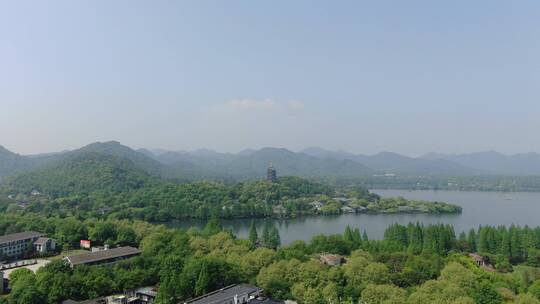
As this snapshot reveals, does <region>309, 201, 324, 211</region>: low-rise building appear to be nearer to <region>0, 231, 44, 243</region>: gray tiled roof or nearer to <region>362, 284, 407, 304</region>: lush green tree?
<region>0, 231, 44, 243</region>: gray tiled roof

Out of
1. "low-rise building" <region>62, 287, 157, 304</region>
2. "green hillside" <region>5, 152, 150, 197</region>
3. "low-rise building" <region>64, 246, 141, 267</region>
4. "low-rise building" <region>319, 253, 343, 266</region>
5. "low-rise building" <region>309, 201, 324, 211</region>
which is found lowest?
"low-rise building" <region>309, 201, 324, 211</region>

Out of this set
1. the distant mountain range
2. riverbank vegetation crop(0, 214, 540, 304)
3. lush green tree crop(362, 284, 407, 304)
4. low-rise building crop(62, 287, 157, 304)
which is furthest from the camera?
Result: the distant mountain range

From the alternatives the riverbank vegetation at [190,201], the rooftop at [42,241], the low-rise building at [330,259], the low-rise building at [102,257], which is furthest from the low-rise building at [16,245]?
the low-rise building at [330,259]

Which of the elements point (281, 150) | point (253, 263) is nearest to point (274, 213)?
point (253, 263)

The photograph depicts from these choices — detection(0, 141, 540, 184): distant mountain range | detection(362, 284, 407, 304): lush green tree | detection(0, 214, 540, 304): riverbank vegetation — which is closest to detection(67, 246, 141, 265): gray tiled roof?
detection(0, 214, 540, 304): riverbank vegetation

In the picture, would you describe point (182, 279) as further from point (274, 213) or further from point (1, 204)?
point (1, 204)

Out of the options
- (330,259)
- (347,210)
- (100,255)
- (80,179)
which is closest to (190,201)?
(347,210)

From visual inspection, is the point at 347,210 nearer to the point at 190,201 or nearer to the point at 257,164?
the point at 190,201
